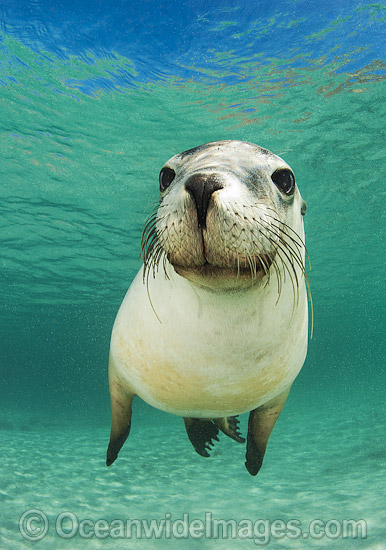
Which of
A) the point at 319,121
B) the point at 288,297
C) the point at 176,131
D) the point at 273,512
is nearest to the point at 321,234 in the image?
the point at 319,121

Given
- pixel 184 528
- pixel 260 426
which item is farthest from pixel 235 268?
pixel 184 528

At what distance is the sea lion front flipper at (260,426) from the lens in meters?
3.31

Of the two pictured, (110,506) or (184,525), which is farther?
(110,506)

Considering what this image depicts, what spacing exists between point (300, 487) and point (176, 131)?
8027 mm

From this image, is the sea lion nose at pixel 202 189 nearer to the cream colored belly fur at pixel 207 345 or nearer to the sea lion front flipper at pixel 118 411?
the cream colored belly fur at pixel 207 345

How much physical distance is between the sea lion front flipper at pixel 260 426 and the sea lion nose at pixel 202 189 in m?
2.15

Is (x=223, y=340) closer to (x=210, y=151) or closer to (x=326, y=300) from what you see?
(x=210, y=151)

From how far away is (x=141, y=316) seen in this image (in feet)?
8.82

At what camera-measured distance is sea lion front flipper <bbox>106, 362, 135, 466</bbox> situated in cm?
329

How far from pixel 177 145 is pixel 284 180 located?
8.34m

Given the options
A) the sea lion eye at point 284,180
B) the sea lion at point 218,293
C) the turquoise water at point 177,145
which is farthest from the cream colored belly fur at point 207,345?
the turquoise water at point 177,145

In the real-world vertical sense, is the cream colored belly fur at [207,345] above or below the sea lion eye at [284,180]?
below

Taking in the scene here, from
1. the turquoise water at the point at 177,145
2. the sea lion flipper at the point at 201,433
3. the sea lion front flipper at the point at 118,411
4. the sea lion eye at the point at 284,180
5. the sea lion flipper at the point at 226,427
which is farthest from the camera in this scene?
the turquoise water at the point at 177,145

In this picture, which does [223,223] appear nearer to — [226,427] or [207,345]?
[207,345]
